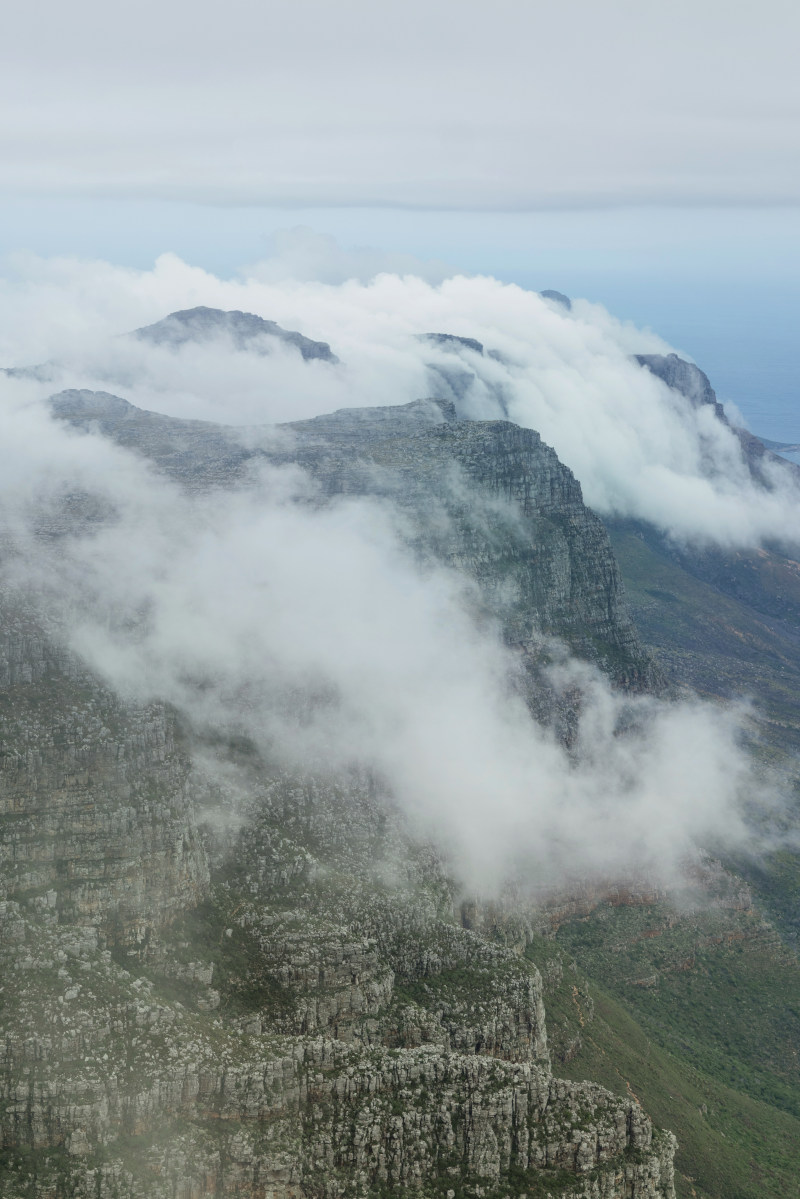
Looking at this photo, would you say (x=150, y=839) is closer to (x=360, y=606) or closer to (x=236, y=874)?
(x=236, y=874)

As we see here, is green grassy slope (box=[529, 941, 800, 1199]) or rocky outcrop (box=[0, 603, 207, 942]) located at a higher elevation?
rocky outcrop (box=[0, 603, 207, 942])

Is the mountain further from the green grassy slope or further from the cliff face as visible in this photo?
the green grassy slope

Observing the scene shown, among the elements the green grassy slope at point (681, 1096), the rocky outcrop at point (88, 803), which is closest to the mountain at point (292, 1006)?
the rocky outcrop at point (88, 803)

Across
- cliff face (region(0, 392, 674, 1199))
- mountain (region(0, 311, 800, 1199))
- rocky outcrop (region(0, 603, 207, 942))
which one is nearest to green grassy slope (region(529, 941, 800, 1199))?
mountain (region(0, 311, 800, 1199))

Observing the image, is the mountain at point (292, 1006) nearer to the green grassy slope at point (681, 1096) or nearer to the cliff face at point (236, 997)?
the cliff face at point (236, 997)

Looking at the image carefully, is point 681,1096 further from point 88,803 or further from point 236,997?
point 88,803

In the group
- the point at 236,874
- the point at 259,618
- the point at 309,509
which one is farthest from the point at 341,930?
the point at 309,509

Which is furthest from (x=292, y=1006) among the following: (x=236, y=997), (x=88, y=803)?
(x=88, y=803)

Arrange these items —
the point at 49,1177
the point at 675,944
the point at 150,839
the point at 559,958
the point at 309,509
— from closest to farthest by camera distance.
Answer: the point at 49,1177 < the point at 150,839 < the point at 559,958 < the point at 675,944 < the point at 309,509
